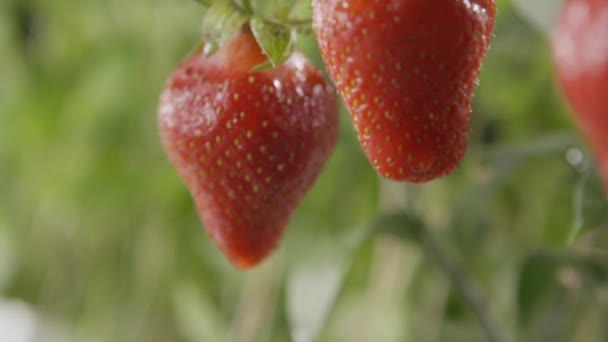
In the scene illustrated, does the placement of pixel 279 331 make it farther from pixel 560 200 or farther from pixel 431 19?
pixel 431 19

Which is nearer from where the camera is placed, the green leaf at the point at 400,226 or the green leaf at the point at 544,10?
the green leaf at the point at 544,10

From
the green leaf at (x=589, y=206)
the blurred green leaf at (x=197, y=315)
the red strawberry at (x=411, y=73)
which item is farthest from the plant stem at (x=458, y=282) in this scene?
the blurred green leaf at (x=197, y=315)

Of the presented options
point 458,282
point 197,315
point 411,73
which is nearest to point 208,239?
point 197,315

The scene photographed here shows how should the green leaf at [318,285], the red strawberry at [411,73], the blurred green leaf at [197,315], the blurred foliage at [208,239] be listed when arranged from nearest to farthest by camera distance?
the red strawberry at [411,73] < the green leaf at [318,285] < the blurred foliage at [208,239] < the blurred green leaf at [197,315]

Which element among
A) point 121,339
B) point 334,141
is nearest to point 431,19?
point 334,141

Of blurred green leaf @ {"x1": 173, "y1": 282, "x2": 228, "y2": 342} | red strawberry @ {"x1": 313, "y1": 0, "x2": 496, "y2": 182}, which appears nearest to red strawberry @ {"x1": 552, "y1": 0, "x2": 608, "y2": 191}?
red strawberry @ {"x1": 313, "y1": 0, "x2": 496, "y2": 182}

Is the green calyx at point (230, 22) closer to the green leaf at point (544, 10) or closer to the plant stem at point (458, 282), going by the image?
the green leaf at point (544, 10)

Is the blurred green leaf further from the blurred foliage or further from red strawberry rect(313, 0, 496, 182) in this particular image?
red strawberry rect(313, 0, 496, 182)
